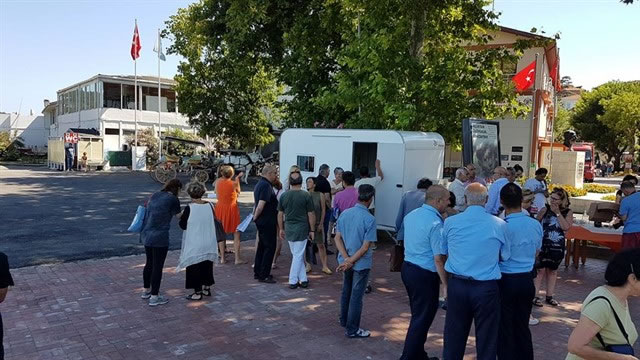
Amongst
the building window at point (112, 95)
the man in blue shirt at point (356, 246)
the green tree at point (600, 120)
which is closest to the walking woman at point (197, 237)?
the man in blue shirt at point (356, 246)

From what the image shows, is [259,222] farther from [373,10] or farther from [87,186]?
[87,186]

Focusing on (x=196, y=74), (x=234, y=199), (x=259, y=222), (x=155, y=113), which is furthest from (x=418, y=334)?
(x=155, y=113)

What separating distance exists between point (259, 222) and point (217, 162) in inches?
766

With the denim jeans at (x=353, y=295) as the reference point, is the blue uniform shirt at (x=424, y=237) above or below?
above

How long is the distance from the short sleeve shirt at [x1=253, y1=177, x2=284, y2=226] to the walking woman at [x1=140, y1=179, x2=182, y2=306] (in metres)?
1.33

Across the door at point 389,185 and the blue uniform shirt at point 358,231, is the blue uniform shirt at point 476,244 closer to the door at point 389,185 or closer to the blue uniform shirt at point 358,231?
the blue uniform shirt at point 358,231

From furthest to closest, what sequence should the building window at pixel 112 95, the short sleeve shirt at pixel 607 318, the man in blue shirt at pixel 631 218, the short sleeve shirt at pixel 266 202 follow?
the building window at pixel 112 95 < the short sleeve shirt at pixel 266 202 < the man in blue shirt at pixel 631 218 < the short sleeve shirt at pixel 607 318

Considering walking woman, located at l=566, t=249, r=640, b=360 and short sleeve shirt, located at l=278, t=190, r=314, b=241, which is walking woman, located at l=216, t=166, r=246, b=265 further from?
walking woman, located at l=566, t=249, r=640, b=360

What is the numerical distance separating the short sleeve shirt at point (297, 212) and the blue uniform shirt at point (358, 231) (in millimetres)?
1857

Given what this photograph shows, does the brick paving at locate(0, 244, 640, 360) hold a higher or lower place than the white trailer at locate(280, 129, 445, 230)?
lower

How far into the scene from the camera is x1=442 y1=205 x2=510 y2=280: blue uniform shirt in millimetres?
3770

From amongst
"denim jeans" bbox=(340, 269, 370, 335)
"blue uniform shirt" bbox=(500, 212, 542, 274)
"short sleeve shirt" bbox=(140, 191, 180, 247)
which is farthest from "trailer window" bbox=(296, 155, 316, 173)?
"blue uniform shirt" bbox=(500, 212, 542, 274)

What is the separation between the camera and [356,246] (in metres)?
5.13

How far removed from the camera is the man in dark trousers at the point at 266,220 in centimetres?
727
